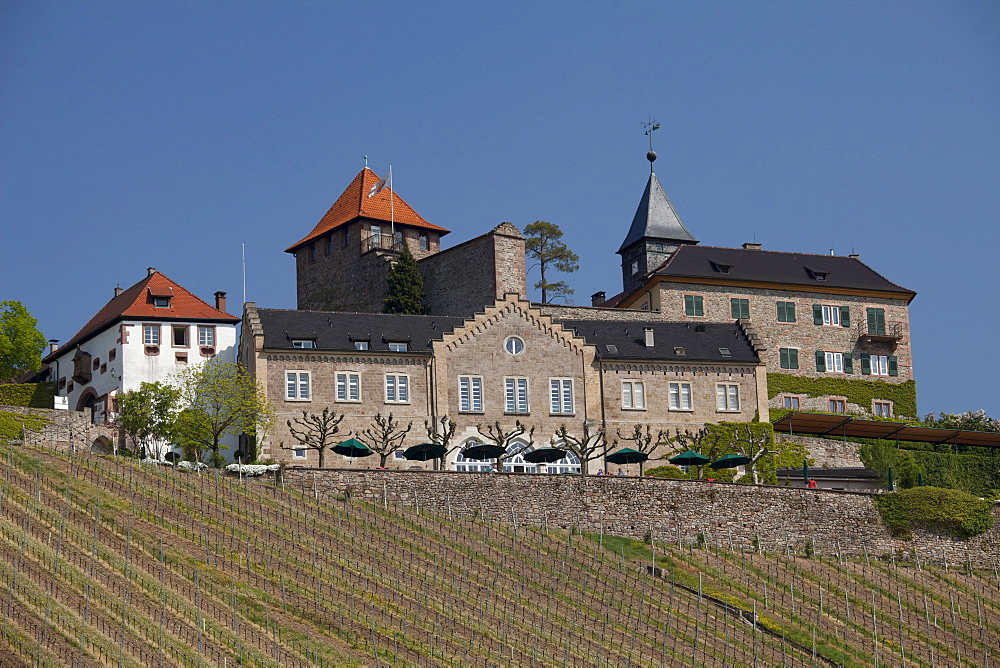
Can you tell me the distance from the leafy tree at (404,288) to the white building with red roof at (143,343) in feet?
35.2

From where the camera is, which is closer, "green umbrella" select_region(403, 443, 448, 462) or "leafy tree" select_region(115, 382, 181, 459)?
"green umbrella" select_region(403, 443, 448, 462)

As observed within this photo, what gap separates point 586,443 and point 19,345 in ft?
110

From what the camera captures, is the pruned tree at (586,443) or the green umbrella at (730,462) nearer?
the green umbrella at (730,462)

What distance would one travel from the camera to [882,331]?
9762cm

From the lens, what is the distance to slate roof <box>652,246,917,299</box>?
314 ft

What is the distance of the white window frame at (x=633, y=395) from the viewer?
79.4 meters

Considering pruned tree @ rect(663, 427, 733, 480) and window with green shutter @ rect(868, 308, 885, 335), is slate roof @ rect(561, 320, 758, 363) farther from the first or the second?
window with green shutter @ rect(868, 308, 885, 335)

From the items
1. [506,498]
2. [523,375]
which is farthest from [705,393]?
[506,498]

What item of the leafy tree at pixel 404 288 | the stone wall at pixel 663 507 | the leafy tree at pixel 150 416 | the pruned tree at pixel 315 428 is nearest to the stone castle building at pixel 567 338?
the pruned tree at pixel 315 428

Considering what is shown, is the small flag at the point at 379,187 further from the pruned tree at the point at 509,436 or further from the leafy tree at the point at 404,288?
the pruned tree at the point at 509,436

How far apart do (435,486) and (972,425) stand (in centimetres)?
3908

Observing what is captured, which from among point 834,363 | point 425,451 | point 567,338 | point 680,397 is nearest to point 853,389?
point 834,363

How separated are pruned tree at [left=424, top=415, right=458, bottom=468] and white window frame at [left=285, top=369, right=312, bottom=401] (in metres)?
5.53

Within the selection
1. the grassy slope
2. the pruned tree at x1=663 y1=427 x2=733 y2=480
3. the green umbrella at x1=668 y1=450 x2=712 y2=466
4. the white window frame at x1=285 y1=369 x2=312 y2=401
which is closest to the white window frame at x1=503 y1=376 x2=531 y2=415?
the pruned tree at x1=663 y1=427 x2=733 y2=480
